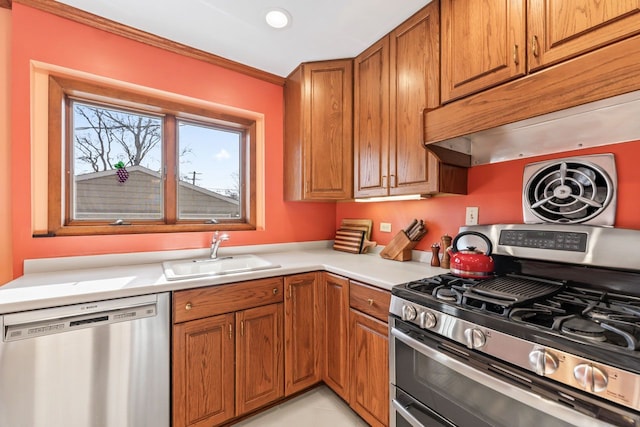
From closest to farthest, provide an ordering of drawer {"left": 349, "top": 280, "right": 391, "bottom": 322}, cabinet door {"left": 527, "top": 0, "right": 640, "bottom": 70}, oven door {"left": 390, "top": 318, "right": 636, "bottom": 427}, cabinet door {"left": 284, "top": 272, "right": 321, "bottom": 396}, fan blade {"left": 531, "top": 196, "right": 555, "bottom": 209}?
oven door {"left": 390, "top": 318, "right": 636, "bottom": 427} < cabinet door {"left": 527, "top": 0, "right": 640, "bottom": 70} < fan blade {"left": 531, "top": 196, "right": 555, "bottom": 209} < drawer {"left": 349, "top": 280, "right": 391, "bottom": 322} < cabinet door {"left": 284, "top": 272, "right": 321, "bottom": 396}

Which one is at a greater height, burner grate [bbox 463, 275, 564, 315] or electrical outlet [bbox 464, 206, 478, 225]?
electrical outlet [bbox 464, 206, 478, 225]

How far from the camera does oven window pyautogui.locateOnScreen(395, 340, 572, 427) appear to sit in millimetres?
814

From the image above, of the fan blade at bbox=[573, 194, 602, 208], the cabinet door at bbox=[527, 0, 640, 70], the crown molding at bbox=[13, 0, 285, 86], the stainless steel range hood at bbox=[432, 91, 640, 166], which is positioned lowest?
the fan blade at bbox=[573, 194, 602, 208]

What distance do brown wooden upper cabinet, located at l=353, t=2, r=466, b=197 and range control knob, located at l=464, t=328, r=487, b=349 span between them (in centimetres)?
81

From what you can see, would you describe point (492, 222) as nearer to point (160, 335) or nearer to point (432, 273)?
point (432, 273)

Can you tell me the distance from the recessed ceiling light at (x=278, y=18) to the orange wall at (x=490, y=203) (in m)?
1.44

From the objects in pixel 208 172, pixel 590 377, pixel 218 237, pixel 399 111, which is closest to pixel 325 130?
pixel 399 111

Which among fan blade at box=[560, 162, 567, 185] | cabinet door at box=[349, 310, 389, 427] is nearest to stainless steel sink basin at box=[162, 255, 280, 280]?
cabinet door at box=[349, 310, 389, 427]

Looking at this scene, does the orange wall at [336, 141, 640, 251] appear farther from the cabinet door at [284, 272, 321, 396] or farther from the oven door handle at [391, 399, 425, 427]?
the oven door handle at [391, 399, 425, 427]

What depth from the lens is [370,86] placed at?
6.28 ft

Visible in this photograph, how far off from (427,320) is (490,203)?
34.8 inches

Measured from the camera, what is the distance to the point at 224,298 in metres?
1.50

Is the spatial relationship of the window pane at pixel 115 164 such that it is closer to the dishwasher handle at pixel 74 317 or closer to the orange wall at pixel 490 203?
the dishwasher handle at pixel 74 317

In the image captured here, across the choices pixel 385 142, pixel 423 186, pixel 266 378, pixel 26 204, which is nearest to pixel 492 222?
pixel 423 186
